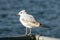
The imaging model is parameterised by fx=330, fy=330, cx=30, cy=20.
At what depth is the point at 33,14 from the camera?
61.9 ft

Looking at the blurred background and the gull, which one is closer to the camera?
the gull

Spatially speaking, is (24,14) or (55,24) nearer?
(24,14)

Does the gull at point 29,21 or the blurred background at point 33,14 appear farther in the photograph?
the blurred background at point 33,14

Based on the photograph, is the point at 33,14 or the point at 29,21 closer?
the point at 29,21

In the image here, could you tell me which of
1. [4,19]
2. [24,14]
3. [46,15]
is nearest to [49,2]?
[46,15]

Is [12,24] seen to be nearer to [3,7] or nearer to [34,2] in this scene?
[3,7]

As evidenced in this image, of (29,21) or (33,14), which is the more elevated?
(33,14)

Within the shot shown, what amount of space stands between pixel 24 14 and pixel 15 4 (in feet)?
47.2

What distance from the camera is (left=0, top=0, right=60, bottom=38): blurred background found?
14.6m

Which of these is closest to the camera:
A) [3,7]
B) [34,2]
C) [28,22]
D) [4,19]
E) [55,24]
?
[28,22]

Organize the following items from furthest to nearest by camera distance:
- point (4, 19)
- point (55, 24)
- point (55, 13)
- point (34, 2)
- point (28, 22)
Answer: point (34, 2), point (55, 13), point (4, 19), point (55, 24), point (28, 22)

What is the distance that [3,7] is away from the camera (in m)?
21.8

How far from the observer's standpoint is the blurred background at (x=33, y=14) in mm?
14609

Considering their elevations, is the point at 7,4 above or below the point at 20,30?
above
